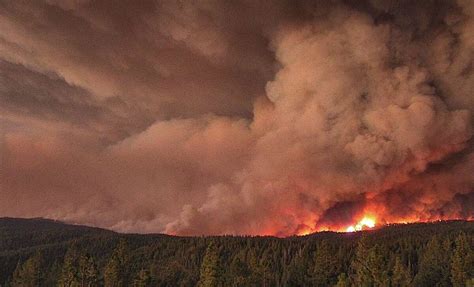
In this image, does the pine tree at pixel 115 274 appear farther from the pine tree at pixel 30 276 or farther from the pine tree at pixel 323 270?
the pine tree at pixel 323 270

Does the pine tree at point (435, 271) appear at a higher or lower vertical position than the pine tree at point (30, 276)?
higher

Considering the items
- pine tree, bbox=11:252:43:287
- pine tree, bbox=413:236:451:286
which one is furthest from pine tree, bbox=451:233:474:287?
pine tree, bbox=11:252:43:287

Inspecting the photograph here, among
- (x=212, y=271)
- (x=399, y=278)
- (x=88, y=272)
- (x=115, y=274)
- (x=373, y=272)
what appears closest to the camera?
(x=373, y=272)

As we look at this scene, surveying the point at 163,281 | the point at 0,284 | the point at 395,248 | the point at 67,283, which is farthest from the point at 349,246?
the point at 0,284

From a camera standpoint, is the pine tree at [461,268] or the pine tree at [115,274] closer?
the pine tree at [461,268]

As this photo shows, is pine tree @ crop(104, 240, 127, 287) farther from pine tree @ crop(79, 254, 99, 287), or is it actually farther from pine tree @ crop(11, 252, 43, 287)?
pine tree @ crop(11, 252, 43, 287)

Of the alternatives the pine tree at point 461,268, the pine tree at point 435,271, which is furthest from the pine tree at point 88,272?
the pine tree at point 461,268

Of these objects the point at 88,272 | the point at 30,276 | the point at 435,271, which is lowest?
the point at 30,276

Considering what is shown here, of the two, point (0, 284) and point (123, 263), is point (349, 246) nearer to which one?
point (123, 263)

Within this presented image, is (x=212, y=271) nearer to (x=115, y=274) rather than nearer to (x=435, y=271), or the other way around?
(x=115, y=274)

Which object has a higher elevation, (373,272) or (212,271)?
(373,272)

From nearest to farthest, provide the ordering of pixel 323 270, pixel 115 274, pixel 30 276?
pixel 115 274, pixel 323 270, pixel 30 276

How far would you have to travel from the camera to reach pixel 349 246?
175m

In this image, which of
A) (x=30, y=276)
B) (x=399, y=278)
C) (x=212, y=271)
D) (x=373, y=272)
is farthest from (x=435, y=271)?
(x=30, y=276)
